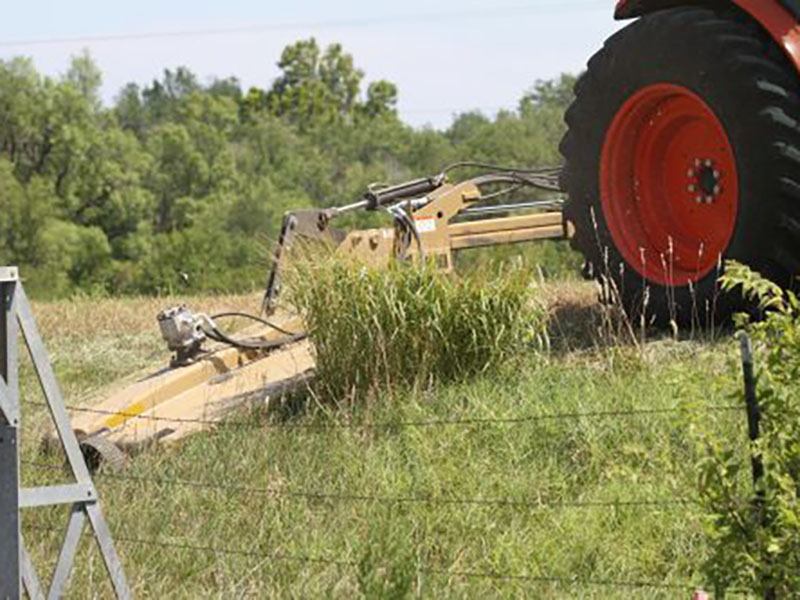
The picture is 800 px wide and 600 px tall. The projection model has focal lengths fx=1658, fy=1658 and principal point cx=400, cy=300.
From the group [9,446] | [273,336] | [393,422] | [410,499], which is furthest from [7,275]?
[273,336]

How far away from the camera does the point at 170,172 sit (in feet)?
221

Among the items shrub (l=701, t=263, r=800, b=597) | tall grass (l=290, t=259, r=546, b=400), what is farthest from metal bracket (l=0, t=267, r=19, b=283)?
tall grass (l=290, t=259, r=546, b=400)

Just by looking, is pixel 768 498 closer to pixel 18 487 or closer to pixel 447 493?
pixel 18 487

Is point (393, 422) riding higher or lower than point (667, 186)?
lower

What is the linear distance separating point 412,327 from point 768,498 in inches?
146

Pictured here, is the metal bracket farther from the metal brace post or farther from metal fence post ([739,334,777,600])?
metal fence post ([739,334,777,600])

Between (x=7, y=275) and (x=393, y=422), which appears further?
(x=393, y=422)

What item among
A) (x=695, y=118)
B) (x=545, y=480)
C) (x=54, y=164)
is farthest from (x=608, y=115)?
(x=54, y=164)

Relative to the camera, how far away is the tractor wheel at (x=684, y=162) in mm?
7723

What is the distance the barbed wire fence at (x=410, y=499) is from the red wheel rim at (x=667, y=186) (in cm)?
184

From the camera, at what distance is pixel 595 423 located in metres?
6.89

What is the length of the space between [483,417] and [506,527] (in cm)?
113

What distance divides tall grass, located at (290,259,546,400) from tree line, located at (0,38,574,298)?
2465 centimetres

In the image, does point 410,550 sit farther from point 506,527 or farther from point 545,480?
point 545,480
